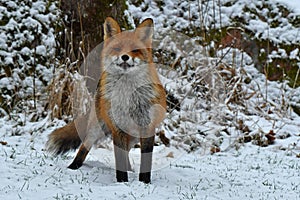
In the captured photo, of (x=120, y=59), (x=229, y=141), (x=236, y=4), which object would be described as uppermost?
(x=236, y=4)

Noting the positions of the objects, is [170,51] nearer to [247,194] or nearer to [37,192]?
[247,194]

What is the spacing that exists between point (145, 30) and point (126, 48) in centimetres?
37

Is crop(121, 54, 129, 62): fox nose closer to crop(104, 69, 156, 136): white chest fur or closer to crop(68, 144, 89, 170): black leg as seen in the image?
crop(104, 69, 156, 136): white chest fur

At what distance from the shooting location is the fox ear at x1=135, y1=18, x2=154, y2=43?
432 centimetres

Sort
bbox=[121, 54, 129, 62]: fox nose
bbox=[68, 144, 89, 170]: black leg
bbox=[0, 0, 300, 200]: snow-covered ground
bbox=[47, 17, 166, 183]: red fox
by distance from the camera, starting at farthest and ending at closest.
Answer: bbox=[68, 144, 89, 170]: black leg, bbox=[47, 17, 166, 183]: red fox, bbox=[121, 54, 129, 62]: fox nose, bbox=[0, 0, 300, 200]: snow-covered ground

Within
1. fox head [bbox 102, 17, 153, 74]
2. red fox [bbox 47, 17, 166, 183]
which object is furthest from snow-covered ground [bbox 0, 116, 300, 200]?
fox head [bbox 102, 17, 153, 74]

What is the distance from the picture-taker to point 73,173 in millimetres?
4543

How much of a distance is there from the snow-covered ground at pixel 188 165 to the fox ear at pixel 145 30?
1.50 m

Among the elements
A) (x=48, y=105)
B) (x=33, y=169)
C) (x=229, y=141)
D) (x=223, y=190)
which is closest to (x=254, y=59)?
(x=229, y=141)

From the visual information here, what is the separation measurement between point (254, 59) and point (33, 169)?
22.3 feet

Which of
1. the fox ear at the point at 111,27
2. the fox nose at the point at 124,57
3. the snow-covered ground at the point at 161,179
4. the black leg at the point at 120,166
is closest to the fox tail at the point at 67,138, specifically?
the snow-covered ground at the point at 161,179

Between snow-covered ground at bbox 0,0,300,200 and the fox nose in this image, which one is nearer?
snow-covered ground at bbox 0,0,300,200

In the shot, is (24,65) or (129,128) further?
(24,65)

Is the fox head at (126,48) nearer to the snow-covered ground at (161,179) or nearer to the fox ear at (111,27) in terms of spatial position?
the fox ear at (111,27)
